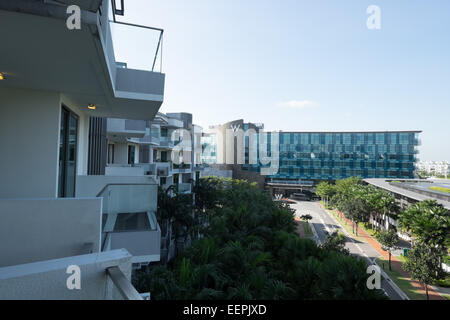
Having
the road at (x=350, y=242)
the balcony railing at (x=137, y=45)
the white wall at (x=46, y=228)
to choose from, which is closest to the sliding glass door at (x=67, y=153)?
the balcony railing at (x=137, y=45)

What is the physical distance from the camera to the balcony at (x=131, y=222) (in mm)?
6230

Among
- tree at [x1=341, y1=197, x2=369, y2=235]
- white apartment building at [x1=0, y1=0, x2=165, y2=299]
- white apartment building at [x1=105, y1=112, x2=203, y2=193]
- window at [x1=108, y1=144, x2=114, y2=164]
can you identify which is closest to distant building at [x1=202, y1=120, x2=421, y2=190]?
white apartment building at [x1=105, y1=112, x2=203, y2=193]

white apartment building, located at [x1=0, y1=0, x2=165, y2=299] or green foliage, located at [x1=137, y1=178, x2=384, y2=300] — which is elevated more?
white apartment building, located at [x1=0, y1=0, x2=165, y2=299]

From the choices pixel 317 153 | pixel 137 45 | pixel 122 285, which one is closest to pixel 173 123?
pixel 137 45

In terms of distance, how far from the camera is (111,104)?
6.68 metres

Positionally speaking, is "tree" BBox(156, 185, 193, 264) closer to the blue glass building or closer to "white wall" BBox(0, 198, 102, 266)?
"white wall" BBox(0, 198, 102, 266)

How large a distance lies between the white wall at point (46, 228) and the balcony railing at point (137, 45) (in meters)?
3.55

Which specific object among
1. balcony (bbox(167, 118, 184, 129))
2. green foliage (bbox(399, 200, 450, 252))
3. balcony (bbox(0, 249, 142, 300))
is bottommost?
green foliage (bbox(399, 200, 450, 252))

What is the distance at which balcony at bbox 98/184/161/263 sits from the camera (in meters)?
6.23

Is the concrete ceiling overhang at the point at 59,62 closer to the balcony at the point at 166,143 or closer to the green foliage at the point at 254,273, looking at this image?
the green foliage at the point at 254,273

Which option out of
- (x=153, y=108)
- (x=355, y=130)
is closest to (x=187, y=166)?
(x=153, y=108)

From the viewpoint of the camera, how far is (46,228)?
12.5 feet

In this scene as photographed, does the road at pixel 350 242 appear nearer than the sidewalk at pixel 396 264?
No
